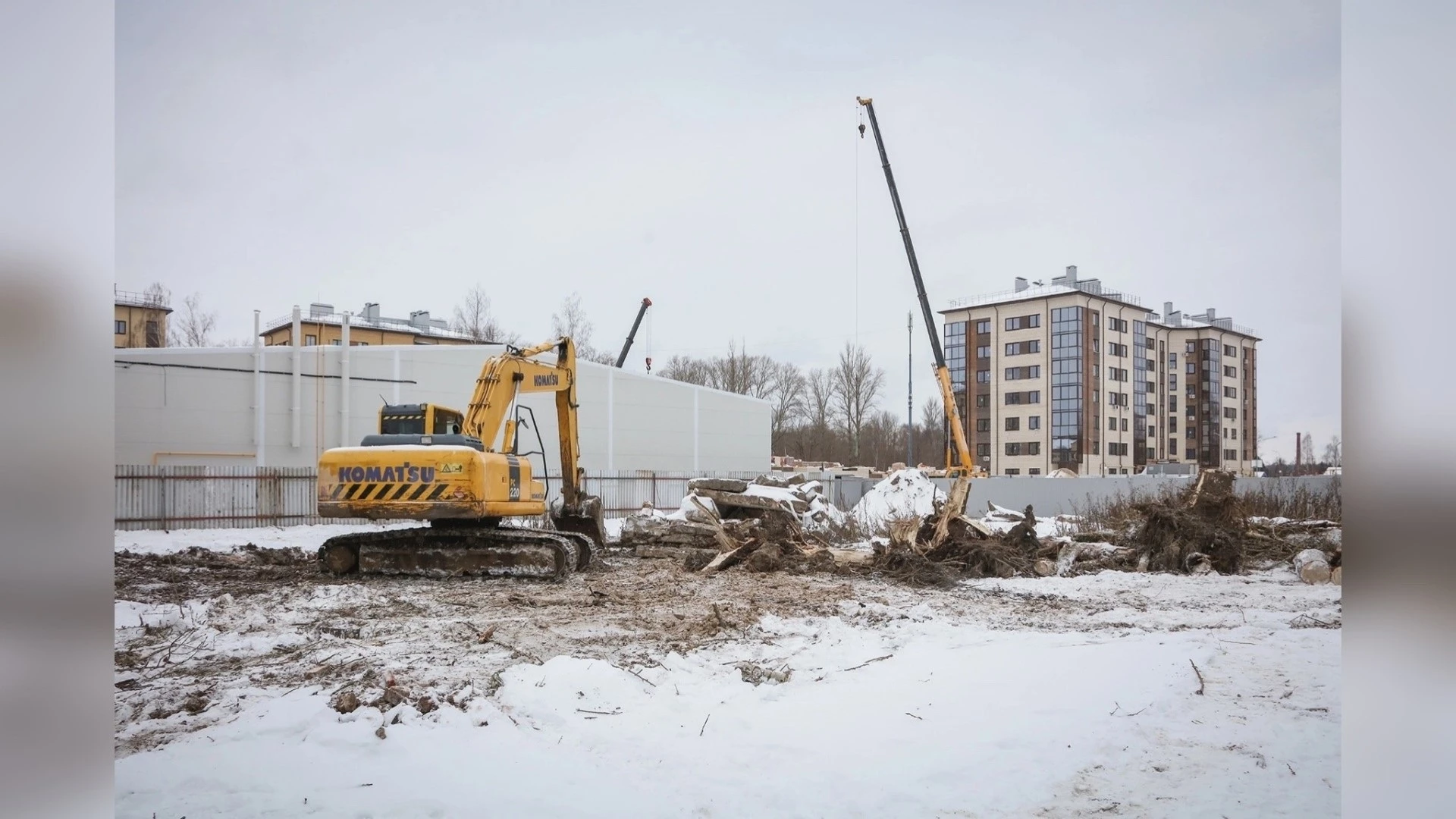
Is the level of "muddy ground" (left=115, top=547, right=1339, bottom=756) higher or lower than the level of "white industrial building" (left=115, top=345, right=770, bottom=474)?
lower

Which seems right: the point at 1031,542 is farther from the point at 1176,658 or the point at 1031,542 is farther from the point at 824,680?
the point at 824,680

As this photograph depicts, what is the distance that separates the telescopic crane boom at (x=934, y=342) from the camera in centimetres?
2317

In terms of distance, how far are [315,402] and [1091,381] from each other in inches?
1542

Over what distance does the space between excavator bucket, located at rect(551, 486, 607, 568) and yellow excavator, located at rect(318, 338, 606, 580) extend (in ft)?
3.61

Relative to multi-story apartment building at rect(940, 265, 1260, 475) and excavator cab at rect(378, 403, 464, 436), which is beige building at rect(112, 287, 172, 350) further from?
multi-story apartment building at rect(940, 265, 1260, 475)

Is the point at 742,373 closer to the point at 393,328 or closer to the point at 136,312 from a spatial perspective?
the point at 393,328

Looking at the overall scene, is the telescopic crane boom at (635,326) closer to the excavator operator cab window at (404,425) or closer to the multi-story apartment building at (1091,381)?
the multi-story apartment building at (1091,381)

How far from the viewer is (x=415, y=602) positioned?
29.1 feet

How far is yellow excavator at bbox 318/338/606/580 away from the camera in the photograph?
389 inches

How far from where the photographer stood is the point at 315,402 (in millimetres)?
22688

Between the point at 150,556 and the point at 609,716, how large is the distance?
11.2m

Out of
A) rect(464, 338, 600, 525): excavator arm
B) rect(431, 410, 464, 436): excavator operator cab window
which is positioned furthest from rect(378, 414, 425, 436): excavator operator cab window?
rect(464, 338, 600, 525): excavator arm
